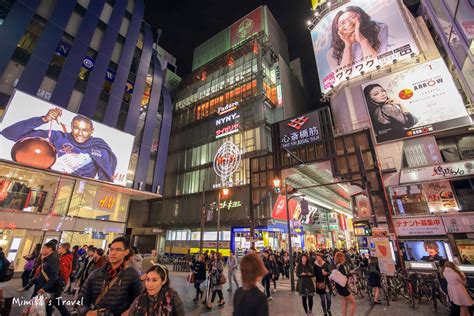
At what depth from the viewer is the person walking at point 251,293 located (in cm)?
271

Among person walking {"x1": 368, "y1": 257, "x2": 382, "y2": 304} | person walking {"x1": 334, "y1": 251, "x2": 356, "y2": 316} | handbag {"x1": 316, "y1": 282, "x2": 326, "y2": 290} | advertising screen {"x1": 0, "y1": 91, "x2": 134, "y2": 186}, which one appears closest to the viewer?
person walking {"x1": 334, "y1": 251, "x2": 356, "y2": 316}

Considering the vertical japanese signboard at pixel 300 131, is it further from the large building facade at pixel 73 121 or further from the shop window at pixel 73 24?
the shop window at pixel 73 24

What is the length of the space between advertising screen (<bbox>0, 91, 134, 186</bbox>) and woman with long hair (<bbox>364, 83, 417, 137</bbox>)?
26404 mm

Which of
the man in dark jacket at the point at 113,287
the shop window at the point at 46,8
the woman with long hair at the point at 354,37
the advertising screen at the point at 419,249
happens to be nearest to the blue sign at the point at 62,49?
the shop window at the point at 46,8

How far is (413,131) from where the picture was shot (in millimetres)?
19625

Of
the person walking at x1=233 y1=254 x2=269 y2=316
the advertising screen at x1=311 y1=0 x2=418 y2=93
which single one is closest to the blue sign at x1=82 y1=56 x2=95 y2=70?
the advertising screen at x1=311 y1=0 x2=418 y2=93

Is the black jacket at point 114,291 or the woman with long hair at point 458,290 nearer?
the black jacket at point 114,291

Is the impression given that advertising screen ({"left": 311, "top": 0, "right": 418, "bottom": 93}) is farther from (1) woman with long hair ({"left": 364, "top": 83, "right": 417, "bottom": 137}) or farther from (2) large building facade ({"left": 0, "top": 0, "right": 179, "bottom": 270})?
(2) large building facade ({"left": 0, "top": 0, "right": 179, "bottom": 270})

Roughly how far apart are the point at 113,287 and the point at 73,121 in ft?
73.9

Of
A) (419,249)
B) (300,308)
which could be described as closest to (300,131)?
(419,249)

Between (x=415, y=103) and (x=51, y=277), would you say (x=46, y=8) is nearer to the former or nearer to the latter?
(x=51, y=277)

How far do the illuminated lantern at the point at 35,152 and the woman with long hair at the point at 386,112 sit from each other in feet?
98.6

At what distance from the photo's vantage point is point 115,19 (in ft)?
88.0

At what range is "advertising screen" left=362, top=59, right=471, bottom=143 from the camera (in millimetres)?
18609
